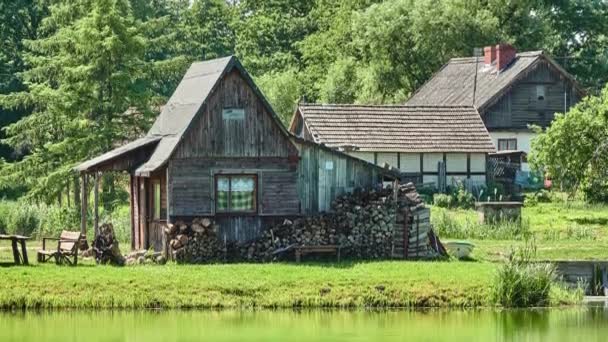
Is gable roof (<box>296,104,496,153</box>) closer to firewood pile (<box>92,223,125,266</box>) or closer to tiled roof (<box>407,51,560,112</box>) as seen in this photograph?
tiled roof (<box>407,51,560,112</box>)

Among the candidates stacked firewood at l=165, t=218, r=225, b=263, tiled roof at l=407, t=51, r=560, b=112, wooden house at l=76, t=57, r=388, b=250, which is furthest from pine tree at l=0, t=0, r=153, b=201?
tiled roof at l=407, t=51, r=560, b=112

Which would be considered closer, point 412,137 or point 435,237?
point 435,237

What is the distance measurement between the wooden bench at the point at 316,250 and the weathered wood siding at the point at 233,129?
2971 millimetres

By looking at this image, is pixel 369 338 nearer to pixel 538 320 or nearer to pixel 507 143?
pixel 538 320

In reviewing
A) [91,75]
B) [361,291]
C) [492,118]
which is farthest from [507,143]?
[361,291]

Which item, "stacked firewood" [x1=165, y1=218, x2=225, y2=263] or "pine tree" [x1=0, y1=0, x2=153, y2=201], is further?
"pine tree" [x1=0, y1=0, x2=153, y2=201]

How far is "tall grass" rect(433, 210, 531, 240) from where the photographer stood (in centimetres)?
4750

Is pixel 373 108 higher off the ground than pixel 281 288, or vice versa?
pixel 373 108

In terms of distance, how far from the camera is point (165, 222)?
4250 cm

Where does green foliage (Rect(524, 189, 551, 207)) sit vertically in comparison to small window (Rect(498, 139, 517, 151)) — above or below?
below

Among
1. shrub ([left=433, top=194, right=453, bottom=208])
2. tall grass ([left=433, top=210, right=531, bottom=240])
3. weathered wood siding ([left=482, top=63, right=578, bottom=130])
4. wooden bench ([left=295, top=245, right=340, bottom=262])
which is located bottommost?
wooden bench ([left=295, top=245, right=340, bottom=262])

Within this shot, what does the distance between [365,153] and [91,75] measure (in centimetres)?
1075

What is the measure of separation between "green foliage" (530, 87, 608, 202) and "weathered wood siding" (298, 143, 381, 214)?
12.4m

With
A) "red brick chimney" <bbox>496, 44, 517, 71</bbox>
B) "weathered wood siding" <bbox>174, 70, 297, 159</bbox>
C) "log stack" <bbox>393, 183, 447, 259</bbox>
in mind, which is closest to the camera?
"weathered wood siding" <bbox>174, 70, 297, 159</bbox>
